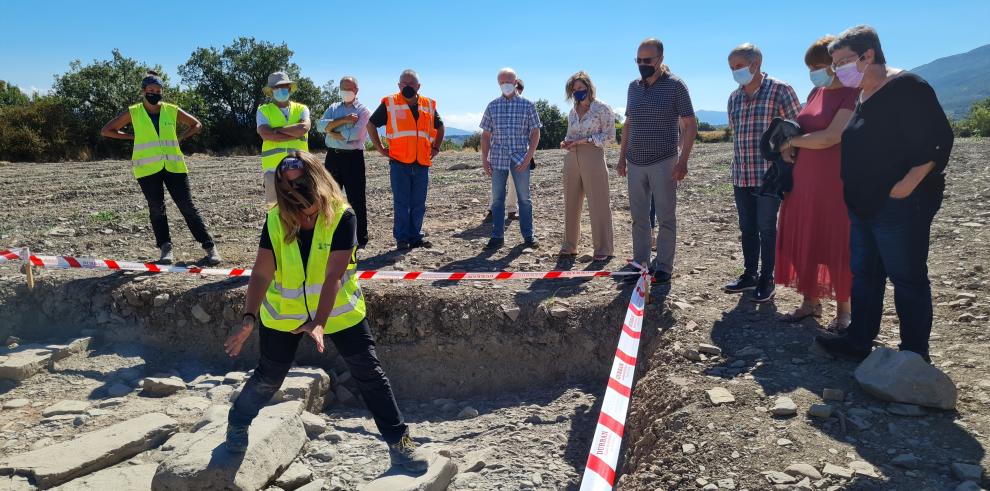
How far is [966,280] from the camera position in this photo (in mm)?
5043

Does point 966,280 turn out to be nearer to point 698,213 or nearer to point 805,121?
point 805,121

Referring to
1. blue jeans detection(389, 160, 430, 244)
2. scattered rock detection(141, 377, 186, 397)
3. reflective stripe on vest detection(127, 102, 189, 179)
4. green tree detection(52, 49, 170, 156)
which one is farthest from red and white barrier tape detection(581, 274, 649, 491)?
green tree detection(52, 49, 170, 156)

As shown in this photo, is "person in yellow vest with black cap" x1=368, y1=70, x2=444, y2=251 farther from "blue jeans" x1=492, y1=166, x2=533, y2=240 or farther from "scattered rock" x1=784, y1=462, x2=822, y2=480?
"scattered rock" x1=784, y1=462, x2=822, y2=480

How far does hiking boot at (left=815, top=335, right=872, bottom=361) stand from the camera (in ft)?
12.4

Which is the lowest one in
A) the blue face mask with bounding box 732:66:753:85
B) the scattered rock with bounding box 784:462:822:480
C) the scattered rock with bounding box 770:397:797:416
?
the scattered rock with bounding box 784:462:822:480

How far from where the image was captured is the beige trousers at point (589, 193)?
19.5 ft

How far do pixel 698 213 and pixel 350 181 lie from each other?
496 centimetres

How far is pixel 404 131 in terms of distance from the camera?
21.1 ft

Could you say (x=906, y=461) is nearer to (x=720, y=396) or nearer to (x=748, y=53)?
(x=720, y=396)

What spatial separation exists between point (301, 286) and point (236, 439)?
3.13 ft

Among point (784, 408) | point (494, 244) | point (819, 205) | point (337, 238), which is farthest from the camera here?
point (494, 244)

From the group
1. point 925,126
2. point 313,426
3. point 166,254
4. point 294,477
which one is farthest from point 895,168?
point 166,254

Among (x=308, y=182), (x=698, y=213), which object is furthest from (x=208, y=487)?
(x=698, y=213)

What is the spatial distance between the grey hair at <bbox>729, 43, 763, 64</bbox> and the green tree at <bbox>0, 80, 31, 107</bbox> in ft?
108
